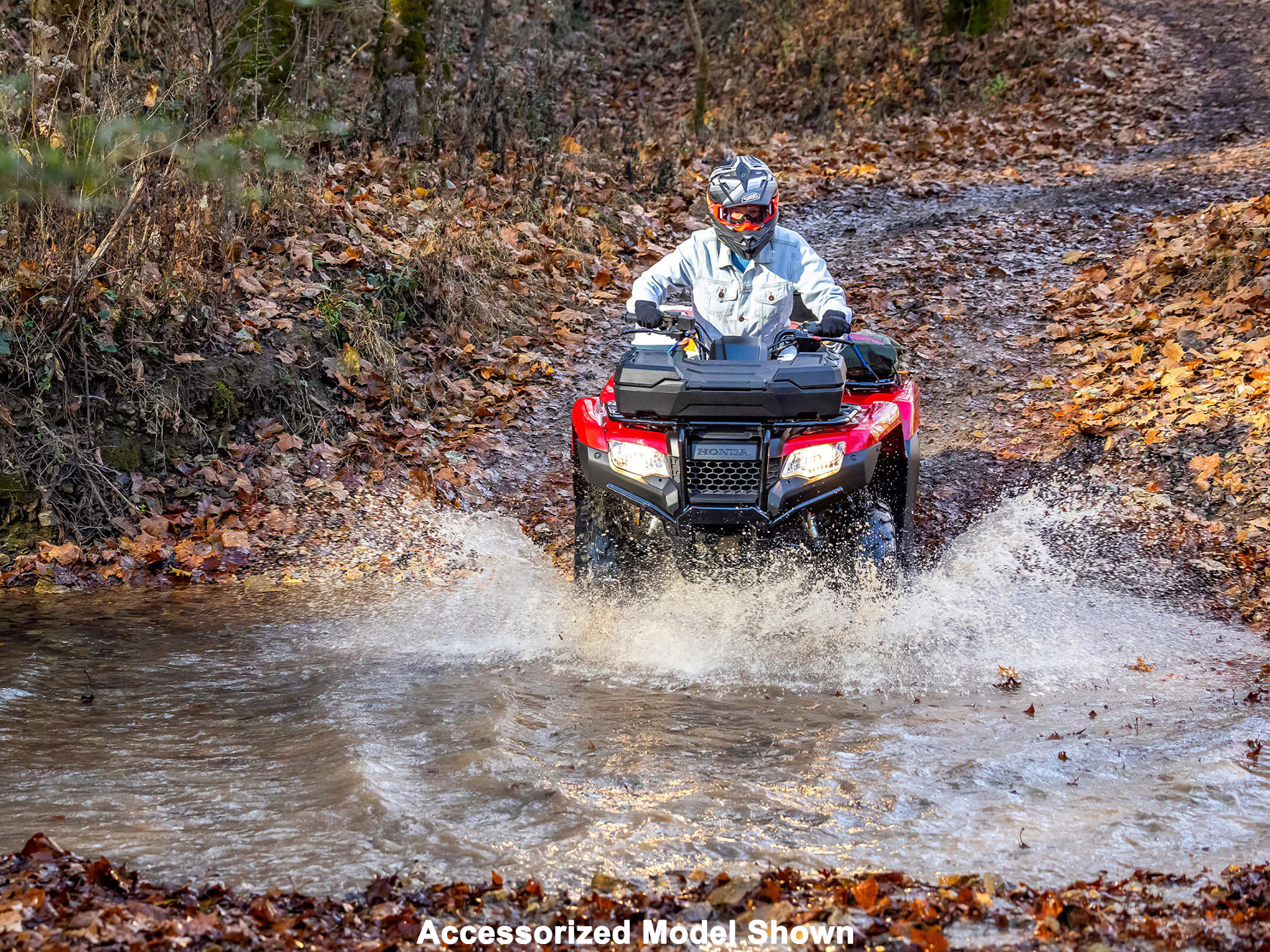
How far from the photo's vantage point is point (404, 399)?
29.0 ft

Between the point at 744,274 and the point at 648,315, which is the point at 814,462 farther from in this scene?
the point at 744,274

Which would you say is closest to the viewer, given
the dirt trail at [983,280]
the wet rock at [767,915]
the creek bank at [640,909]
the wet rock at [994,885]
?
the creek bank at [640,909]

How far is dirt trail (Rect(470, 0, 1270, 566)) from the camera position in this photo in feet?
27.1

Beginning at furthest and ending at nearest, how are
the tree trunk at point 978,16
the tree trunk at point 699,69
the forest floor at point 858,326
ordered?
the tree trunk at point 978,16
the tree trunk at point 699,69
the forest floor at point 858,326

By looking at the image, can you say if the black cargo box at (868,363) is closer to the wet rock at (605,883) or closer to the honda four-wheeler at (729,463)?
the honda four-wheeler at (729,463)

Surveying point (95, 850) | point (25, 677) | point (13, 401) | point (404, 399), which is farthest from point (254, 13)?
point (95, 850)

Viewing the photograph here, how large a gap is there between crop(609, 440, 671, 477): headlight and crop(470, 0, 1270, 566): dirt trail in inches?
85.7

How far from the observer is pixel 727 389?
532 cm

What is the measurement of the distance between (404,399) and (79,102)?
3.04 metres

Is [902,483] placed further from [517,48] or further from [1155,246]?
[517,48]

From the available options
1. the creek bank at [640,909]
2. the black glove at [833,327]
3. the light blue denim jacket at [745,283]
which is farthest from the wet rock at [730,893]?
the light blue denim jacket at [745,283]

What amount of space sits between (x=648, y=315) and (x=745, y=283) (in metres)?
0.70

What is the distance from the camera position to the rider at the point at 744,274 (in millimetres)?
6301

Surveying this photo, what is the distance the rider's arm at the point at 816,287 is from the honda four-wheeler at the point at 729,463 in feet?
1.80
